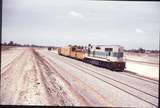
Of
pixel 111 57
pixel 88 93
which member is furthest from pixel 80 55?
pixel 88 93

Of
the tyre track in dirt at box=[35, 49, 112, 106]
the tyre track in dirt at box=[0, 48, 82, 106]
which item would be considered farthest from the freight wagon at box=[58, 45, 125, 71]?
the tyre track in dirt at box=[0, 48, 82, 106]

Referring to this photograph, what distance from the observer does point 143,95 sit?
1141cm

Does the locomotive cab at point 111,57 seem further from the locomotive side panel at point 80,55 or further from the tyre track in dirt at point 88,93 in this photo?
the tyre track in dirt at point 88,93

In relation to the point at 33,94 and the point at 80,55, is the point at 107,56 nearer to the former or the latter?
the point at 80,55

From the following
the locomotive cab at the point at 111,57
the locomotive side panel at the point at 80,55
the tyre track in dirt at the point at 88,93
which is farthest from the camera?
the locomotive side panel at the point at 80,55

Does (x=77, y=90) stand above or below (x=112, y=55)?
below

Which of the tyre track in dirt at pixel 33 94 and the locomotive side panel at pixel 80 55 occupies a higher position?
the locomotive side panel at pixel 80 55

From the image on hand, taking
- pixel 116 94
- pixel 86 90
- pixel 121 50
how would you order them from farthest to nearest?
pixel 121 50
pixel 86 90
pixel 116 94

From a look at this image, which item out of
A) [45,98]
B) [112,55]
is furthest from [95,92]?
[112,55]

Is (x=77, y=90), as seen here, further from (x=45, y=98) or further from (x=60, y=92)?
(x=45, y=98)

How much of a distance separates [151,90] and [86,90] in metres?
3.51

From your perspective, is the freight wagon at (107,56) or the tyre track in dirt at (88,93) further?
the freight wagon at (107,56)

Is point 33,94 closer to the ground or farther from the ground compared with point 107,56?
closer to the ground

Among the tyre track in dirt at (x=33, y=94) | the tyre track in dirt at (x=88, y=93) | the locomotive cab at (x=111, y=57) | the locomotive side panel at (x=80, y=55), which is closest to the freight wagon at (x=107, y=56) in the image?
the locomotive cab at (x=111, y=57)
